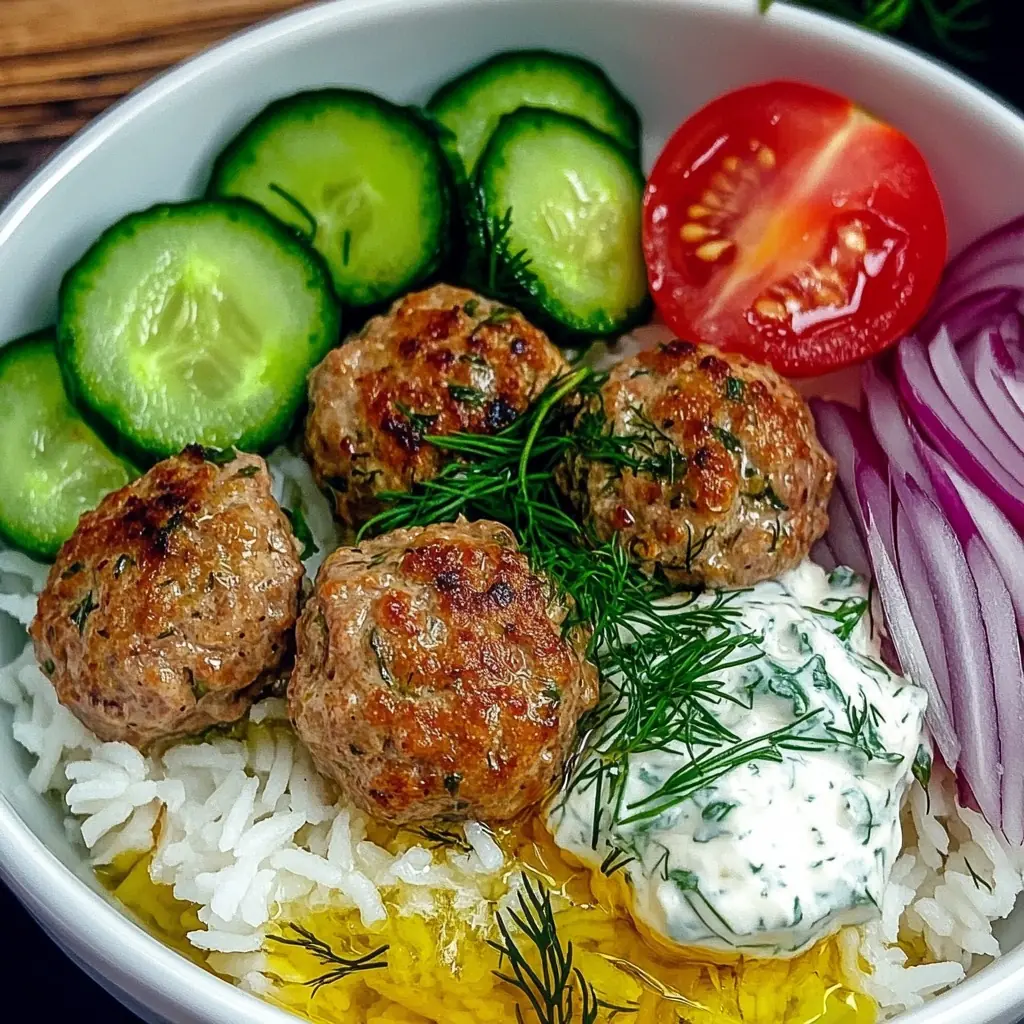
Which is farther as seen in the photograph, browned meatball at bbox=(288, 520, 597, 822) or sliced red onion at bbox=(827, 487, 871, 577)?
sliced red onion at bbox=(827, 487, 871, 577)

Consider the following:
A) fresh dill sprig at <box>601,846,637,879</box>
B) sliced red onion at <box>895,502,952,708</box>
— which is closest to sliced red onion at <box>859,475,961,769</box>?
sliced red onion at <box>895,502,952,708</box>

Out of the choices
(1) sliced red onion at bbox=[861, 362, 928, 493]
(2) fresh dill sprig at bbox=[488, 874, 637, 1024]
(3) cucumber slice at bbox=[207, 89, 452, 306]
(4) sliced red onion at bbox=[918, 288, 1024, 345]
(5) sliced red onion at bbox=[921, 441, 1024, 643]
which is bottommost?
(2) fresh dill sprig at bbox=[488, 874, 637, 1024]

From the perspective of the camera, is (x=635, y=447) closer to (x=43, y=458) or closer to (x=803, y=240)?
(x=803, y=240)

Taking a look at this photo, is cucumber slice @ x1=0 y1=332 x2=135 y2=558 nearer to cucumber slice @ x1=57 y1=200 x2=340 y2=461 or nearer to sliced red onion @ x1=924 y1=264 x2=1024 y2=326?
cucumber slice @ x1=57 y1=200 x2=340 y2=461

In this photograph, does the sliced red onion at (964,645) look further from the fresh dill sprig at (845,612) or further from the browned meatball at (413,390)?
the browned meatball at (413,390)

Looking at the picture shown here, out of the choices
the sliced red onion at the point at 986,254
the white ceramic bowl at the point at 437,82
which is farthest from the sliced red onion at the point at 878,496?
the white ceramic bowl at the point at 437,82
